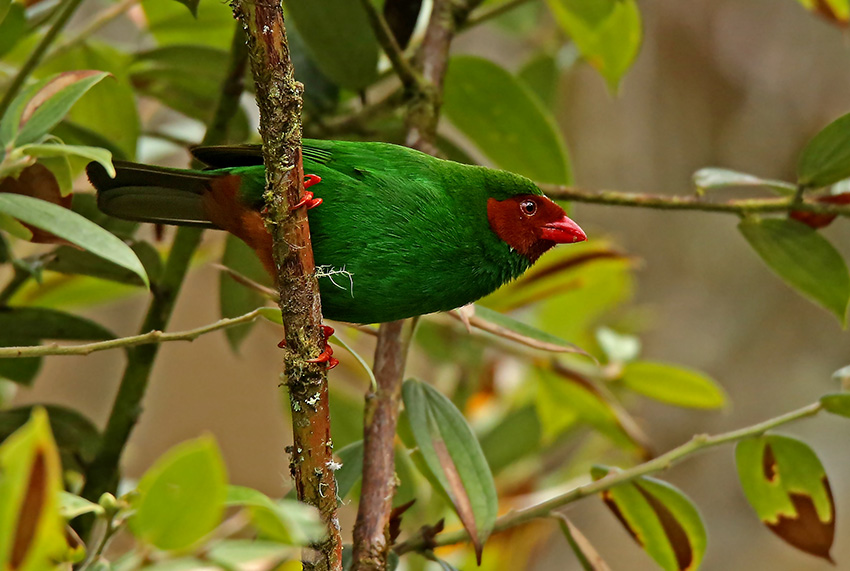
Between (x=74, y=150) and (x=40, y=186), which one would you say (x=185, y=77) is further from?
(x=74, y=150)

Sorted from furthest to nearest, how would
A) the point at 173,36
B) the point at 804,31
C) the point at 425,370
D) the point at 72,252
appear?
the point at 804,31
the point at 425,370
the point at 173,36
the point at 72,252

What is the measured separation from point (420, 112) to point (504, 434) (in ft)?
4.20

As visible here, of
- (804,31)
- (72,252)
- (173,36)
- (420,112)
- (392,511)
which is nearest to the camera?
(392,511)

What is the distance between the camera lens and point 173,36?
275cm

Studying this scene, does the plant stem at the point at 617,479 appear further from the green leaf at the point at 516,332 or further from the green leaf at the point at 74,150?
the green leaf at the point at 74,150

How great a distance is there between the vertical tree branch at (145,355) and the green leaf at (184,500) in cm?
107

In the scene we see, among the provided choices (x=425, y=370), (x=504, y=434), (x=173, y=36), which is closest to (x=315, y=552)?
(x=504, y=434)

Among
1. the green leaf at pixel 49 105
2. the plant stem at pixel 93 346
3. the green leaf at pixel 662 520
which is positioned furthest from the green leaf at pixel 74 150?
the green leaf at pixel 662 520

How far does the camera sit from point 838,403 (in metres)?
1.72

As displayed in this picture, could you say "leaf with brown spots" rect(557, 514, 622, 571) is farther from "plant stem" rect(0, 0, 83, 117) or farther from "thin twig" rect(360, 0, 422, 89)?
"plant stem" rect(0, 0, 83, 117)

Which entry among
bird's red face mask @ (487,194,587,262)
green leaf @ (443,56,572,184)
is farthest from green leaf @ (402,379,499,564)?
green leaf @ (443,56,572,184)

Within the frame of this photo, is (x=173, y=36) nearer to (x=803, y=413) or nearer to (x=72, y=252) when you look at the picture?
(x=72, y=252)

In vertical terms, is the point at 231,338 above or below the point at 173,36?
below

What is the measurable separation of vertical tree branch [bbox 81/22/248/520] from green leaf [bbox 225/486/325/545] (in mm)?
929
